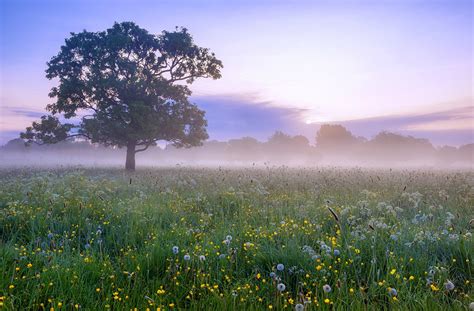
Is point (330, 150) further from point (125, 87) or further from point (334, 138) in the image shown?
point (125, 87)

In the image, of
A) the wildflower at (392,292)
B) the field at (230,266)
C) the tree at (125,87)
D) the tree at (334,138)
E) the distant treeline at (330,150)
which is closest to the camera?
the wildflower at (392,292)

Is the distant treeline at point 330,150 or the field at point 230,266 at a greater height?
the distant treeline at point 330,150

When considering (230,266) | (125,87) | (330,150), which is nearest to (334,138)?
(330,150)

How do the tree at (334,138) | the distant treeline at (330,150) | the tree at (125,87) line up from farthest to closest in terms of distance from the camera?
the tree at (334,138) < the distant treeline at (330,150) < the tree at (125,87)

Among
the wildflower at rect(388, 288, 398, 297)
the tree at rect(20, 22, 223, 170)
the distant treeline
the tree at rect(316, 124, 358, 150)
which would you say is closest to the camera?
the wildflower at rect(388, 288, 398, 297)

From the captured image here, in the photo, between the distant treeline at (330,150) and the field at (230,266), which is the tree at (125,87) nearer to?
the field at (230,266)

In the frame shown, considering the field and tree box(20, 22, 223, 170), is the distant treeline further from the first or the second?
the field

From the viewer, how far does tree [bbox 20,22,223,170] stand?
85.9 ft

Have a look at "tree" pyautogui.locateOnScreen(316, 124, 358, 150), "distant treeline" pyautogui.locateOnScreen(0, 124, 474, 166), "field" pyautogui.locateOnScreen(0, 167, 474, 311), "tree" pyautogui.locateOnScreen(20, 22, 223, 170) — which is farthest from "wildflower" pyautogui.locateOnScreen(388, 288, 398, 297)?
"tree" pyautogui.locateOnScreen(316, 124, 358, 150)

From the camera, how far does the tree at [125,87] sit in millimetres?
26188

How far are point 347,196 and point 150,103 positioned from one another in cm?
2127

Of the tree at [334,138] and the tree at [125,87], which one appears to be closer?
the tree at [125,87]

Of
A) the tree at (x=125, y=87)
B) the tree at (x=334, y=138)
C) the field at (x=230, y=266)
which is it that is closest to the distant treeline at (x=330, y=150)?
the tree at (x=334, y=138)

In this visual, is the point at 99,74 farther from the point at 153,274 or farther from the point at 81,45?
the point at 153,274
